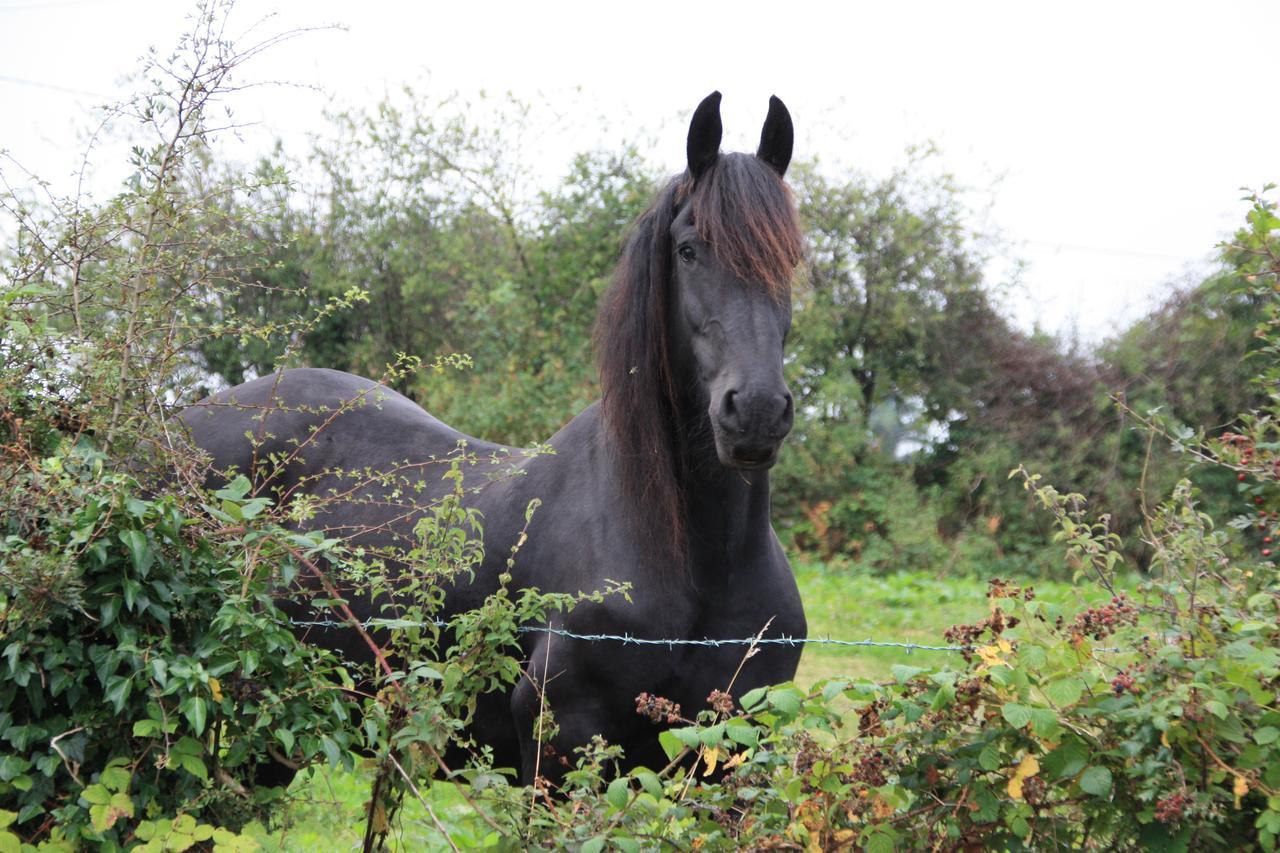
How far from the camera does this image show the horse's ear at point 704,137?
3.37 m

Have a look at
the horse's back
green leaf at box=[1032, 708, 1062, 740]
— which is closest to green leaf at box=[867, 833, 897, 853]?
green leaf at box=[1032, 708, 1062, 740]

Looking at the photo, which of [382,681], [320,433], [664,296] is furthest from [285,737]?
[320,433]

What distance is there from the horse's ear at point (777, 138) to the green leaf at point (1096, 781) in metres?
2.03

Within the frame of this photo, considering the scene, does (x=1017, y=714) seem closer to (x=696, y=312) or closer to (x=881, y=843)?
(x=881, y=843)

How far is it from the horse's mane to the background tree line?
8.50 meters

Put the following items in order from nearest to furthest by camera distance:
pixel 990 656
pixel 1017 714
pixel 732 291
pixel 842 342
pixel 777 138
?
pixel 1017 714
pixel 990 656
pixel 732 291
pixel 777 138
pixel 842 342

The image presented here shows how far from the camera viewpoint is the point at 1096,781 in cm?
209

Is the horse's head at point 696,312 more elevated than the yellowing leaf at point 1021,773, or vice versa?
the horse's head at point 696,312

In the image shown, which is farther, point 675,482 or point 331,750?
point 675,482

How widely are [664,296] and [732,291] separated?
304 mm

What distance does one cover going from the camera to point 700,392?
10.6ft

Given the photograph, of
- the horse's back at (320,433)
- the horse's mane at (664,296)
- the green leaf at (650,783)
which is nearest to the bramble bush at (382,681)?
the green leaf at (650,783)

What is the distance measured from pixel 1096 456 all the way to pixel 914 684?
12360 millimetres

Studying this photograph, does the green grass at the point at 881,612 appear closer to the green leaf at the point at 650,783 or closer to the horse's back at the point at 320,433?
the horse's back at the point at 320,433
